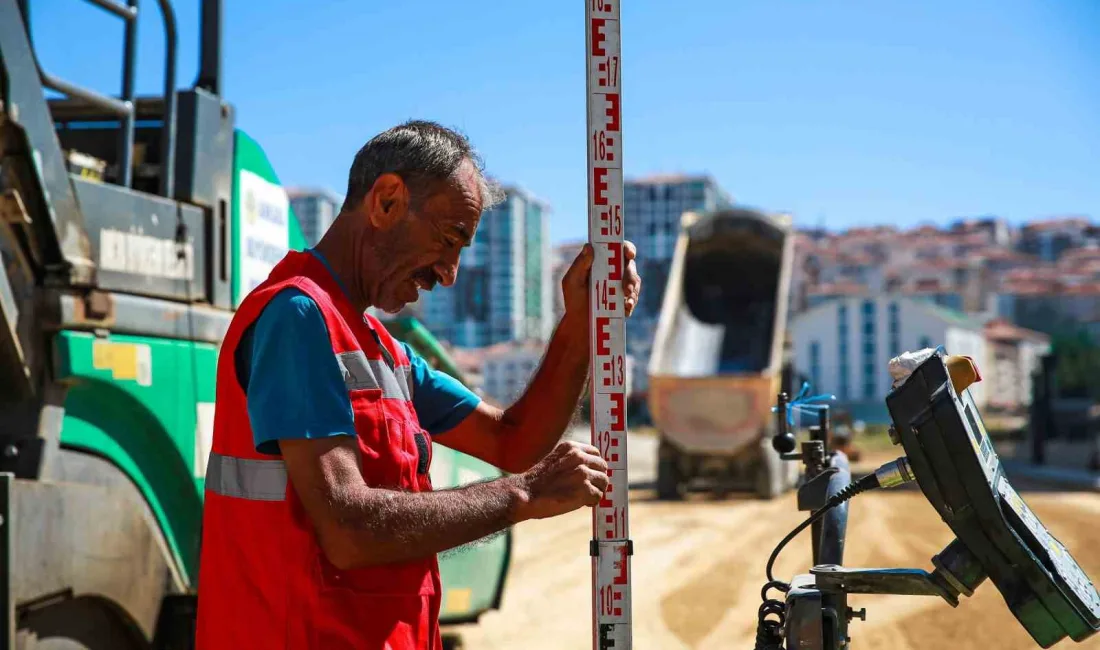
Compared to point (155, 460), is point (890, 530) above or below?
below

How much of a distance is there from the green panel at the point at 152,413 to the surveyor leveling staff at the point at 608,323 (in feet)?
6.14

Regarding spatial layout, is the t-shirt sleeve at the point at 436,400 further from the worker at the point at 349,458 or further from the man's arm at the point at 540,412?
the worker at the point at 349,458

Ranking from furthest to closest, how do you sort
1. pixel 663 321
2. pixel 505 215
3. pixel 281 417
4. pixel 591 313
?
pixel 505 215, pixel 663 321, pixel 591 313, pixel 281 417

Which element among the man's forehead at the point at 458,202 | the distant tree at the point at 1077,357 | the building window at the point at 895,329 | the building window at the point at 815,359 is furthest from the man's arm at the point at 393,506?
the building window at the point at 815,359

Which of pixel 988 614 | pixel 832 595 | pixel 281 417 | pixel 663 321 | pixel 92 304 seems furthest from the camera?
pixel 663 321

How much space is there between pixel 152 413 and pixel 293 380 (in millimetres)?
2254

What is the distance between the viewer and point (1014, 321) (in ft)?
365

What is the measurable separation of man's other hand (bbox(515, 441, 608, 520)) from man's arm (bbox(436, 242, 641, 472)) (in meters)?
0.67

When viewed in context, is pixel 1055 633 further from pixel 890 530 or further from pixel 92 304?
pixel 890 530

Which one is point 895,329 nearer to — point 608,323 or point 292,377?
point 608,323

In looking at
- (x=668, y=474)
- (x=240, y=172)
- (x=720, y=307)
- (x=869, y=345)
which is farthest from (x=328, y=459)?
(x=869, y=345)

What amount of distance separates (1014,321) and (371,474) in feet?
378

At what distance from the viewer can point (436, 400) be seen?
3.27 meters

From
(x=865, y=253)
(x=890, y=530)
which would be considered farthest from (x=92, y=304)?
(x=865, y=253)
